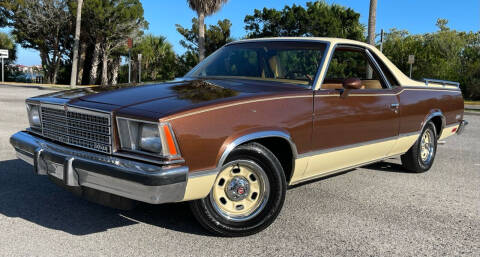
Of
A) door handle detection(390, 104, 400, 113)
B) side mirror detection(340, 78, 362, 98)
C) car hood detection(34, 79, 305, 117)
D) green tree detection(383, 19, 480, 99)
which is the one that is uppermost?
green tree detection(383, 19, 480, 99)

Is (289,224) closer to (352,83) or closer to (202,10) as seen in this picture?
(352,83)

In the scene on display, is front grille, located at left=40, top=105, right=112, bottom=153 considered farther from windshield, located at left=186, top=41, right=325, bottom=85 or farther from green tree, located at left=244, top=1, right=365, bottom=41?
green tree, located at left=244, top=1, right=365, bottom=41

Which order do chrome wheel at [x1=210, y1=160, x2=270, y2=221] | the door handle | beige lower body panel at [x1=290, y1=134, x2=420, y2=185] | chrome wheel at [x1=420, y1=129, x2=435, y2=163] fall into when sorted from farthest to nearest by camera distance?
chrome wheel at [x1=420, y1=129, x2=435, y2=163] < the door handle < beige lower body panel at [x1=290, y1=134, x2=420, y2=185] < chrome wheel at [x1=210, y1=160, x2=270, y2=221]

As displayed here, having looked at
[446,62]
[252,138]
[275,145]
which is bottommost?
[275,145]

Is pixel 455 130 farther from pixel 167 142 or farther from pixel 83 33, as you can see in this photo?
→ pixel 83 33

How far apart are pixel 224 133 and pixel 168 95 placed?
0.60m

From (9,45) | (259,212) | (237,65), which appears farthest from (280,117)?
(9,45)

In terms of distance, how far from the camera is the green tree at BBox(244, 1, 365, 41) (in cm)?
2934

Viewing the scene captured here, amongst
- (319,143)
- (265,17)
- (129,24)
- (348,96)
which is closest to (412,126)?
(348,96)

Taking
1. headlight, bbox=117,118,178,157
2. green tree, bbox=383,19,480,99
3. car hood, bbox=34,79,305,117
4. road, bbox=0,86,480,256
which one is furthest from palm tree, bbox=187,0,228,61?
headlight, bbox=117,118,178,157

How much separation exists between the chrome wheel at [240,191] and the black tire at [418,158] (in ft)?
9.34

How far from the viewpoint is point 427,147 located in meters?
5.88

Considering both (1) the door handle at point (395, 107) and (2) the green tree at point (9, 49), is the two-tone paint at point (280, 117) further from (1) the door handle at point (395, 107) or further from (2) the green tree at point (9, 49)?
(2) the green tree at point (9, 49)

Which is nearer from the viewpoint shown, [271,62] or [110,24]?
[271,62]
